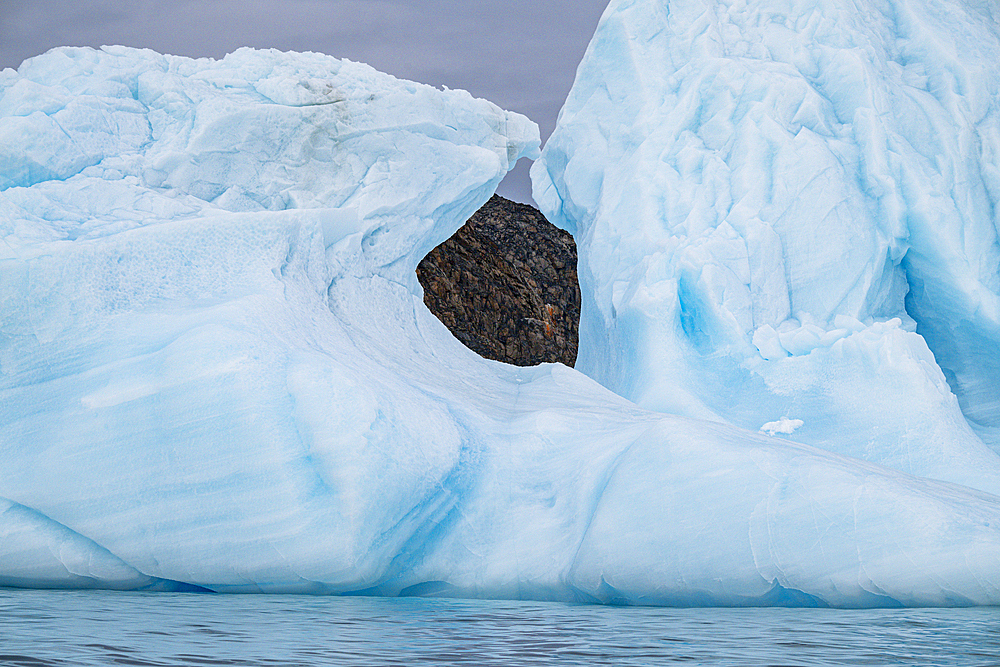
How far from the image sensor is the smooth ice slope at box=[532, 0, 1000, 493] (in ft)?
19.9

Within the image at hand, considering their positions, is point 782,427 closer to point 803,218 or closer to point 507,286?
point 803,218

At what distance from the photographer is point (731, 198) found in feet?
23.1

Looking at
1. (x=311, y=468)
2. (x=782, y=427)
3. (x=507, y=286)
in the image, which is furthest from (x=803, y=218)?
(x=507, y=286)

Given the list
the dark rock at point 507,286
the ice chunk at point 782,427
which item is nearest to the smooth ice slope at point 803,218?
the ice chunk at point 782,427

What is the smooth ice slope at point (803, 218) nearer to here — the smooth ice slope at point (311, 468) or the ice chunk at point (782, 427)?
the ice chunk at point (782, 427)

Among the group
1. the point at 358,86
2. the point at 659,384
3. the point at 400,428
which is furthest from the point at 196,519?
the point at 358,86

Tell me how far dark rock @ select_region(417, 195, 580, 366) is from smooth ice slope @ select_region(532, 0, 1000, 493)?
14691 mm

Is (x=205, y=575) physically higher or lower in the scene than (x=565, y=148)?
lower

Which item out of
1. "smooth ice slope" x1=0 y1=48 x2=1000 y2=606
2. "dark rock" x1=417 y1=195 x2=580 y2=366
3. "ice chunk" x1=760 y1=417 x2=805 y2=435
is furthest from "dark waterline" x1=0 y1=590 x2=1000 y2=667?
"dark rock" x1=417 y1=195 x2=580 y2=366

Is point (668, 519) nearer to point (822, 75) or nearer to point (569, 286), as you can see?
point (822, 75)

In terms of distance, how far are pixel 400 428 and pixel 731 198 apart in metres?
3.96

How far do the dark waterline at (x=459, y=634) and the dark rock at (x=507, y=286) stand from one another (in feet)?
60.8

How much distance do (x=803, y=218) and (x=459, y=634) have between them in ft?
16.3

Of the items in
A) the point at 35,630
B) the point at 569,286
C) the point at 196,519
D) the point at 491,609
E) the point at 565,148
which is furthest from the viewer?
the point at 569,286
